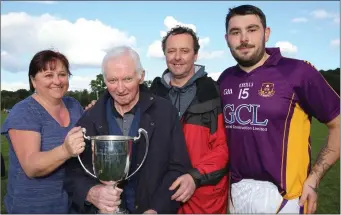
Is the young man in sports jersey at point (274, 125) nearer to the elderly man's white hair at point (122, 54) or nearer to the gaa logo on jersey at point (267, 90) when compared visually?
the gaa logo on jersey at point (267, 90)

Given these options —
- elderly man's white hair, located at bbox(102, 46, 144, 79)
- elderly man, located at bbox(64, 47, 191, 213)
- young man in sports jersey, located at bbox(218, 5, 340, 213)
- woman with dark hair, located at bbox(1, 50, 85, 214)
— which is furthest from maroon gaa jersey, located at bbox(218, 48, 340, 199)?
woman with dark hair, located at bbox(1, 50, 85, 214)

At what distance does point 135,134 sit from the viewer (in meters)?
2.95

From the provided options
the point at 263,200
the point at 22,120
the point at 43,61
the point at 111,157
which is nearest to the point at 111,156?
the point at 111,157

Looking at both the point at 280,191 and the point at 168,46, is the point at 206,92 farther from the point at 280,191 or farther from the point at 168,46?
the point at 280,191

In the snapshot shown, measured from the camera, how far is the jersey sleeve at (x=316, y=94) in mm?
3033

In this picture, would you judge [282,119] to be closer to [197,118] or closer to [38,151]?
[197,118]

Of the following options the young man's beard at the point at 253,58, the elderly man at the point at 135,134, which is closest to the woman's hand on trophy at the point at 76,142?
the elderly man at the point at 135,134

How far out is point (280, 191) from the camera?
310 centimetres

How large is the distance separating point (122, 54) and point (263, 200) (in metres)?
1.56

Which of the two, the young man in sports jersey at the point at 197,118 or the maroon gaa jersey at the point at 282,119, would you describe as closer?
the maroon gaa jersey at the point at 282,119

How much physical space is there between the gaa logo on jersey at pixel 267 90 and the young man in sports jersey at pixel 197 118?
389mm

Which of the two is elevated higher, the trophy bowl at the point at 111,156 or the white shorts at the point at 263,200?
the trophy bowl at the point at 111,156

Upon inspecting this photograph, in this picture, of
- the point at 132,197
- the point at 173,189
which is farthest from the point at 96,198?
the point at 173,189

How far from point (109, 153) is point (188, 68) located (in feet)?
4.00
